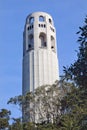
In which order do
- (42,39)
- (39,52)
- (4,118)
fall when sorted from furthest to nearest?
(42,39) < (39,52) < (4,118)

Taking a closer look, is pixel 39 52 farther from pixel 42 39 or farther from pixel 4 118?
pixel 4 118

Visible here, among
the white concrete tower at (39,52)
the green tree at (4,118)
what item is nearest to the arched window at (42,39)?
the white concrete tower at (39,52)

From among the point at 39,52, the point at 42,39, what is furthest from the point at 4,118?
the point at 42,39

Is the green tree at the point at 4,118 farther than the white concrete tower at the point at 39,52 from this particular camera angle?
No

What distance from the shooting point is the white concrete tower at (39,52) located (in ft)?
229

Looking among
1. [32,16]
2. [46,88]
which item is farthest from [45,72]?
[46,88]

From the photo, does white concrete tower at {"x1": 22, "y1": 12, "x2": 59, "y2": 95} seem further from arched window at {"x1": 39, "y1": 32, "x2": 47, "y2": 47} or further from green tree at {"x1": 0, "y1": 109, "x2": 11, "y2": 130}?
Answer: green tree at {"x1": 0, "y1": 109, "x2": 11, "y2": 130}

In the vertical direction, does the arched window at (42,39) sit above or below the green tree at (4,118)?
above

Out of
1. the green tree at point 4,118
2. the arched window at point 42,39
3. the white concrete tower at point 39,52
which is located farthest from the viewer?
the arched window at point 42,39

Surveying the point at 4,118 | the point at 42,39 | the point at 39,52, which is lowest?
the point at 4,118

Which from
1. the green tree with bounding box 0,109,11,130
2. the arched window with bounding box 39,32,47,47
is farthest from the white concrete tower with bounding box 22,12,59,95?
the green tree with bounding box 0,109,11,130

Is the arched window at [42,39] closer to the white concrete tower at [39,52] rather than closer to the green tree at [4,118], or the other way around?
the white concrete tower at [39,52]

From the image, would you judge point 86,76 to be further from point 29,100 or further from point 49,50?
point 49,50

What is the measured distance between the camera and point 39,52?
72125 millimetres
